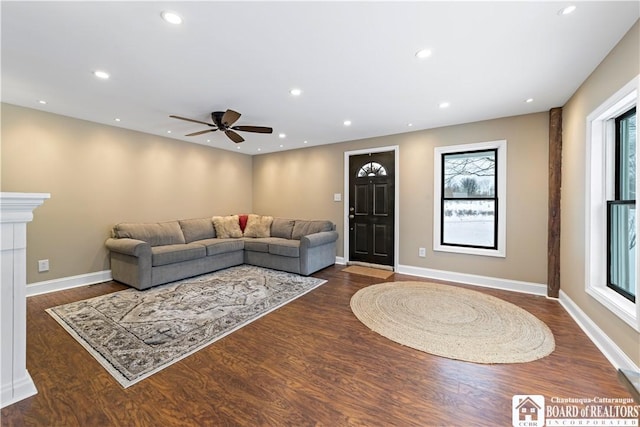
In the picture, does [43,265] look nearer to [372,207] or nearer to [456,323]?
[372,207]

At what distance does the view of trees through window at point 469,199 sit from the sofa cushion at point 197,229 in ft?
14.2

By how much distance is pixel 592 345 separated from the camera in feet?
7.30

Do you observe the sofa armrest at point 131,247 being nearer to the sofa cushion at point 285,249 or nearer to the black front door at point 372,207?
the sofa cushion at point 285,249

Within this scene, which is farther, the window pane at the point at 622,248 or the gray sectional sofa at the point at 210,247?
the gray sectional sofa at the point at 210,247

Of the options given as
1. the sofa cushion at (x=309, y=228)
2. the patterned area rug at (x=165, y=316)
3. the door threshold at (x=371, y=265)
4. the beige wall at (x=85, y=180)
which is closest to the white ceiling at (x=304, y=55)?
the beige wall at (x=85, y=180)

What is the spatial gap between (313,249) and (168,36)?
11.0ft

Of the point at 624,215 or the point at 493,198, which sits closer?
the point at 624,215

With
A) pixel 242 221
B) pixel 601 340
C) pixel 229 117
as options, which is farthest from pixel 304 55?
pixel 242 221

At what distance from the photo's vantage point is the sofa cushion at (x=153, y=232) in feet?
13.2

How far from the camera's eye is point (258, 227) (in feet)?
17.9

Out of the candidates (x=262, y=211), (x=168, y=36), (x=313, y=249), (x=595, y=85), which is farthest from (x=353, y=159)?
(x=168, y=36)

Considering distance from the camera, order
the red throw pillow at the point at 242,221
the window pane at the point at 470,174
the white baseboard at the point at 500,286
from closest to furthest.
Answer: the white baseboard at the point at 500,286 < the window pane at the point at 470,174 < the red throw pillow at the point at 242,221

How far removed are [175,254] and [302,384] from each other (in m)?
2.97

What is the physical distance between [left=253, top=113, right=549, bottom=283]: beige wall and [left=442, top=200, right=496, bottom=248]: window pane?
0.23 meters
